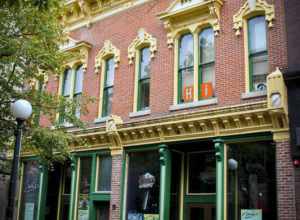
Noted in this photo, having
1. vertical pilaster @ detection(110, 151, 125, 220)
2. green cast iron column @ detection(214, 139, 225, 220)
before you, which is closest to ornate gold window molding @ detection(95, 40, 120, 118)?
vertical pilaster @ detection(110, 151, 125, 220)

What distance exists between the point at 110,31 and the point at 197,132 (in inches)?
269

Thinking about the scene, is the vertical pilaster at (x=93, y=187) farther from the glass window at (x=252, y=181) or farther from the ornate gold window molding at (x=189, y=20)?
the glass window at (x=252, y=181)

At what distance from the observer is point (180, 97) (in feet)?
51.3

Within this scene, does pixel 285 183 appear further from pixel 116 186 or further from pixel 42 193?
pixel 42 193

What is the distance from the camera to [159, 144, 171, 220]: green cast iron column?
15.0 metres

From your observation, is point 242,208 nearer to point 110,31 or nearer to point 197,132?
point 197,132

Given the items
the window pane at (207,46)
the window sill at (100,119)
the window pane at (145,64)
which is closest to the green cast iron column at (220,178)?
the window pane at (207,46)

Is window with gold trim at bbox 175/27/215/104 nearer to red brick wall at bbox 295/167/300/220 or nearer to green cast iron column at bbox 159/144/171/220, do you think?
green cast iron column at bbox 159/144/171/220

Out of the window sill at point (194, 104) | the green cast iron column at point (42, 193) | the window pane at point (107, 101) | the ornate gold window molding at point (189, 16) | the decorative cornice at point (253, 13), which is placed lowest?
the green cast iron column at point (42, 193)

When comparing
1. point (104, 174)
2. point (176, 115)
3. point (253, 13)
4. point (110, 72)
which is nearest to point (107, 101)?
point (110, 72)

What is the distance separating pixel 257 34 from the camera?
1420 cm

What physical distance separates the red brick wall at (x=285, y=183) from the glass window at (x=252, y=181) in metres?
0.33

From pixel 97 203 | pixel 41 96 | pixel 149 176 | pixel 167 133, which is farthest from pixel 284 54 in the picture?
pixel 97 203

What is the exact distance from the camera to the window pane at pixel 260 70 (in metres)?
13.6
